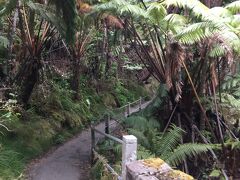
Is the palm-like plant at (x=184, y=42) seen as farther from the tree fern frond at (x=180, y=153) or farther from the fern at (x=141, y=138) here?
the tree fern frond at (x=180, y=153)

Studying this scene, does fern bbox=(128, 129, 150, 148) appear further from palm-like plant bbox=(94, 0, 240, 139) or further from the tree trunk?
the tree trunk

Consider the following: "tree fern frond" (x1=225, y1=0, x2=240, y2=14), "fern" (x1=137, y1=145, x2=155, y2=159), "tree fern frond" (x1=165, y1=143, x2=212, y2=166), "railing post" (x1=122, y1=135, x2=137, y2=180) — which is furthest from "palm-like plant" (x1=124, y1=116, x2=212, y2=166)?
"tree fern frond" (x1=225, y1=0, x2=240, y2=14)

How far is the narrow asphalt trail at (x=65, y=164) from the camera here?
748cm

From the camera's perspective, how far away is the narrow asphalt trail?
24.5 ft

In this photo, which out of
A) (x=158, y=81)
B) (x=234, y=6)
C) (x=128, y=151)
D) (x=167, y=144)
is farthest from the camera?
(x=158, y=81)

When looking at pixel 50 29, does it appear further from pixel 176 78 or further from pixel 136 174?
pixel 136 174

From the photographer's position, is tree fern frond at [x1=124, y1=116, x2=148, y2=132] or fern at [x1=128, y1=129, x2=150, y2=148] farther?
tree fern frond at [x1=124, y1=116, x2=148, y2=132]

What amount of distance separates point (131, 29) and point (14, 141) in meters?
3.74

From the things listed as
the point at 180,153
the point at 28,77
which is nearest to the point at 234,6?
the point at 180,153

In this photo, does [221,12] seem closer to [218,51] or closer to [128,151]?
[218,51]

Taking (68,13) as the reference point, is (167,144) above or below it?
below

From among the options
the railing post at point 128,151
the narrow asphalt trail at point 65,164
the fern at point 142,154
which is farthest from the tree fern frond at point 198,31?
the railing post at point 128,151

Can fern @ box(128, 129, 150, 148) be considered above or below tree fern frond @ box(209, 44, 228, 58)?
below

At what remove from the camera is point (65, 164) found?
8281mm
